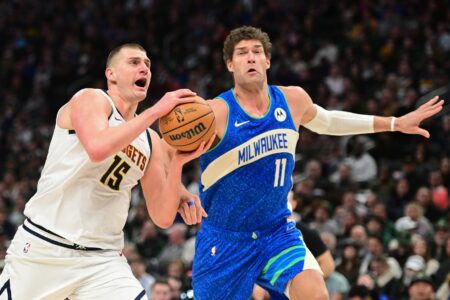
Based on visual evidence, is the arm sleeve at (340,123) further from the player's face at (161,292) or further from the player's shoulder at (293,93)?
the player's face at (161,292)

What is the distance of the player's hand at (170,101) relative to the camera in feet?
17.2

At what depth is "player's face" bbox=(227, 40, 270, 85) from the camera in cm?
657

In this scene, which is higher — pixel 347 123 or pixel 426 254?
pixel 347 123

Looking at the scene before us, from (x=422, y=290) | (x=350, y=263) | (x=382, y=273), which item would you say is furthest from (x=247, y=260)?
(x=350, y=263)

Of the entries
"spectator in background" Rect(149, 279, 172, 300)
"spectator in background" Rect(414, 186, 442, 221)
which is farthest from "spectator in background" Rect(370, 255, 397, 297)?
"spectator in background" Rect(149, 279, 172, 300)

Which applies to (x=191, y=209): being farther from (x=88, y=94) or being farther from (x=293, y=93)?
(x=293, y=93)

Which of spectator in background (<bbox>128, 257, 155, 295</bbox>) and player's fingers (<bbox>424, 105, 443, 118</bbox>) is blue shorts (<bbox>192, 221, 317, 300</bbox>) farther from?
spectator in background (<bbox>128, 257, 155, 295</bbox>)

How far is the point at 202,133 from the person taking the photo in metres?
5.64

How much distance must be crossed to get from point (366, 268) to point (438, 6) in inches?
290

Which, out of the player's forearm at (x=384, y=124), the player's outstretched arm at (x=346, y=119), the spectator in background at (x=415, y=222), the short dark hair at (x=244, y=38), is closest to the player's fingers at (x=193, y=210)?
the player's outstretched arm at (x=346, y=119)

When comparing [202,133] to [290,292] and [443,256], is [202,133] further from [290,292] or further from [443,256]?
[443,256]

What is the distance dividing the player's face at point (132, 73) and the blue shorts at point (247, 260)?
1312 mm

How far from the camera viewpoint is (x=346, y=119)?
7105 mm

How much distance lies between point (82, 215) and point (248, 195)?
4.32 feet
